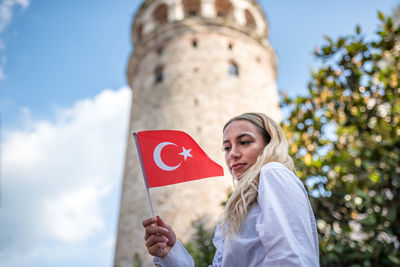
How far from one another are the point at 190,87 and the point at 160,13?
24.3 ft

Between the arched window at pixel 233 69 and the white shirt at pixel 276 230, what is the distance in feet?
42.6

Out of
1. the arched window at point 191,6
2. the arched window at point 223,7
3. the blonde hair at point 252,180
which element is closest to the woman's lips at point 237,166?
the blonde hair at point 252,180

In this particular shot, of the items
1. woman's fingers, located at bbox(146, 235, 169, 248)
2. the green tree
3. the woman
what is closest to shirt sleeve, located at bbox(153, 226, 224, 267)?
the woman

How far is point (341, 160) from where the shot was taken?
509 centimetres

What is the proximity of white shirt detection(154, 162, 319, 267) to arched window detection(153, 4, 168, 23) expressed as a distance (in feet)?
58.8

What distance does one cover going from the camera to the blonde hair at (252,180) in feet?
5.44

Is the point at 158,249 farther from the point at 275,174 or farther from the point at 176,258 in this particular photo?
the point at 275,174

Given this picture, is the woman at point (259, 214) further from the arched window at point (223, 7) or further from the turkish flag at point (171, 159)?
the arched window at point (223, 7)

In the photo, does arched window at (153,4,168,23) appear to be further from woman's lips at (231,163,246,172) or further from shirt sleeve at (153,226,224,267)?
shirt sleeve at (153,226,224,267)

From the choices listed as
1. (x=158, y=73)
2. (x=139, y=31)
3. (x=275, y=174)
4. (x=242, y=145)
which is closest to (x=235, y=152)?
(x=242, y=145)

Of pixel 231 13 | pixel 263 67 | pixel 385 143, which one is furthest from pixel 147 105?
pixel 385 143

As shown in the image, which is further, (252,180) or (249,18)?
(249,18)

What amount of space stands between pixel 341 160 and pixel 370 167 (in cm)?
45

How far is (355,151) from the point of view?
5.13m
